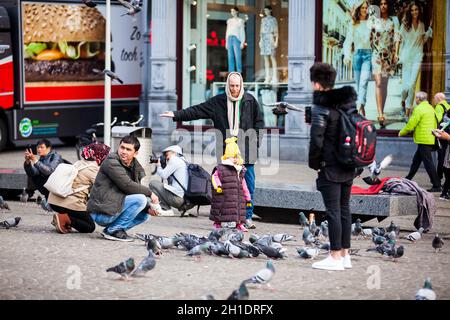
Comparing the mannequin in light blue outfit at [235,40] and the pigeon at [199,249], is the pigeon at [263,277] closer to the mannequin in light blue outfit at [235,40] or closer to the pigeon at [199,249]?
the pigeon at [199,249]

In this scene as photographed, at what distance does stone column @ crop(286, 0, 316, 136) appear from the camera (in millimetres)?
22375

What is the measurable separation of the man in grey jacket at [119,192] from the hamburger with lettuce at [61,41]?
13888mm

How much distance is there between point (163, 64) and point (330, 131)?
48.9 ft

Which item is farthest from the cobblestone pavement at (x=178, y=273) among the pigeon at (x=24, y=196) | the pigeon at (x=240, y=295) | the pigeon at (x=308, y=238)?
the pigeon at (x=24, y=196)

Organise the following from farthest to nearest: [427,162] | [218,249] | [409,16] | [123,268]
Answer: [409,16], [427,162], [218,249], [123,268]

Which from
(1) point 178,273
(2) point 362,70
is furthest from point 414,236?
(2) point 362,70

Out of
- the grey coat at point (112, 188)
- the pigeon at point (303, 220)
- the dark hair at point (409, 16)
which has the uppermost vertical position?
the dark hair at point (409, 16)

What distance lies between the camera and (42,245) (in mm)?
11406

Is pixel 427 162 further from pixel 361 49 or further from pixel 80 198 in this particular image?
pixel 80 198

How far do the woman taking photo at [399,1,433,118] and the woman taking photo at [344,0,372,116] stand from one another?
2.44 ft

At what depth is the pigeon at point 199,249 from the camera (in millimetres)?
10508

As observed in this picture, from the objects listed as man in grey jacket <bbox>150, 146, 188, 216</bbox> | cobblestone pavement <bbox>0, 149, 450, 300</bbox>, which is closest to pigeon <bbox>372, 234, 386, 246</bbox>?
cobblestone pavement <bbox>0, 149, 450, 300</bbox>

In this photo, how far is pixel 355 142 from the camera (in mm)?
9656

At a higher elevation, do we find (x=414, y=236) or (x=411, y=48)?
(x=411, y=48)
